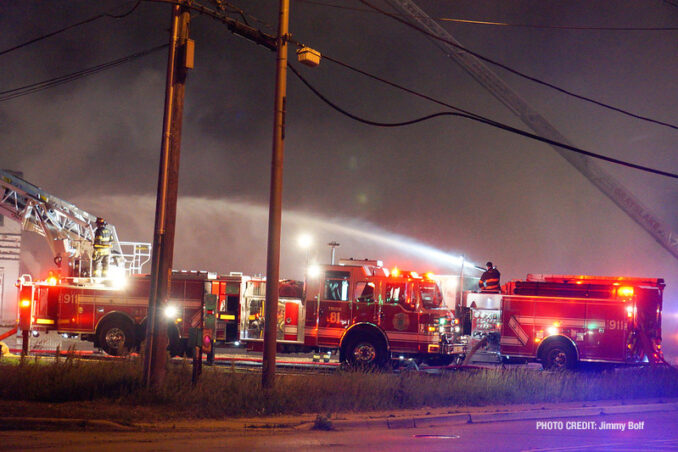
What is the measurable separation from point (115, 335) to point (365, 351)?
6242mm

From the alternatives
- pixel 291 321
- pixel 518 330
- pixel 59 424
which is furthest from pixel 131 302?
pixel 518 330

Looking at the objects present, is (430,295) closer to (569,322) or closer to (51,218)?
(569,322)

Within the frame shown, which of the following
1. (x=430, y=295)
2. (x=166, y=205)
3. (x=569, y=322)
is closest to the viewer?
(x=166, y=205)

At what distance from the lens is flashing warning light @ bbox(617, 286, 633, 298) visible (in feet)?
54.1

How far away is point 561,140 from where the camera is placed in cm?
3181

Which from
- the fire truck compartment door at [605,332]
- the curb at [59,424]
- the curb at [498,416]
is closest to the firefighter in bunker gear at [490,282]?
the fire truck compartment door at [605,332]

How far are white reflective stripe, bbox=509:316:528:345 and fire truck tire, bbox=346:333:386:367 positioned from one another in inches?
142

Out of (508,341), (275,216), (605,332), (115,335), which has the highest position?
(275,216)

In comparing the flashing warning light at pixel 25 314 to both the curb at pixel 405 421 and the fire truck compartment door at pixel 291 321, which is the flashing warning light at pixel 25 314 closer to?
the fire truck compartment door at pixel 291 321

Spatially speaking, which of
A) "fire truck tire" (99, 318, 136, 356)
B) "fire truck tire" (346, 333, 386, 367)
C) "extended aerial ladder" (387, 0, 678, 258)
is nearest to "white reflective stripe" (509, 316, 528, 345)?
"fire truck tire" (346, 333, 386, 367)

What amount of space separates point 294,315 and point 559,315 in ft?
21.3

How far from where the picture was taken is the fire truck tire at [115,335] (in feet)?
55.2

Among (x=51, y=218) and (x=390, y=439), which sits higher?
(x=51, y=218)

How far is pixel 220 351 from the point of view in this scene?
22.7 metres
